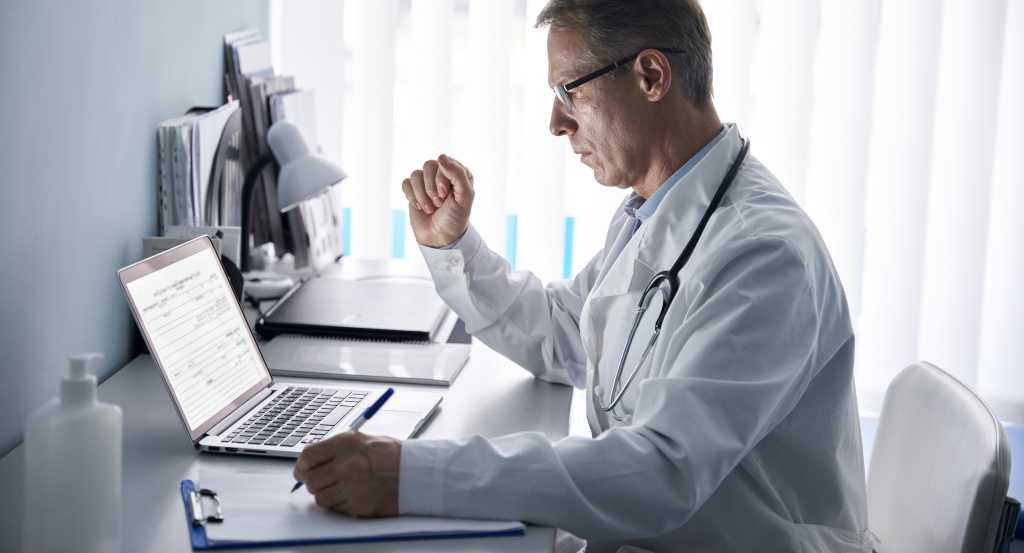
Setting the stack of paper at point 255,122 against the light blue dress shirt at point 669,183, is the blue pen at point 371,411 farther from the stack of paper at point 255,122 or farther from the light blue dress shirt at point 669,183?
the stack of paper at point 255,122

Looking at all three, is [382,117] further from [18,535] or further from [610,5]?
[18,535]

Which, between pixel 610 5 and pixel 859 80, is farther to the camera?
pixel 859 80

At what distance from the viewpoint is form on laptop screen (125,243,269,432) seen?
3.77ft

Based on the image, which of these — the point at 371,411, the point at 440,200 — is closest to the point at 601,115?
the point at 440,200

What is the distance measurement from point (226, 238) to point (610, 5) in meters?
0.76

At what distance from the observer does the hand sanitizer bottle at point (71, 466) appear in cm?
79

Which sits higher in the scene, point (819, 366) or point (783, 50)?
point (783, 50)

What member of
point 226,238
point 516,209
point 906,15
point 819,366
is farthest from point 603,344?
point 906,15

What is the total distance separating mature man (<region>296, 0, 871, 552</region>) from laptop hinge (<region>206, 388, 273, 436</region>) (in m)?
0.27

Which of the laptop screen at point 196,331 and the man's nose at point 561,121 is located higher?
the man's nose at point 561,121

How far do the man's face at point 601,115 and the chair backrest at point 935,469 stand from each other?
1.70ft

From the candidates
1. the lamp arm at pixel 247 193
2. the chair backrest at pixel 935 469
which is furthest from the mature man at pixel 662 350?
the lamp arm at pixel 247 193

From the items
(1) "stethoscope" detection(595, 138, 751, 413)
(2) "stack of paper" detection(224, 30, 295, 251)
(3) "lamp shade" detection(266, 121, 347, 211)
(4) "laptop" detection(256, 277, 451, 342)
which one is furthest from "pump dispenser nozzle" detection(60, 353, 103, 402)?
(2) "stack of paper" detection(224, 30, 295, 251)

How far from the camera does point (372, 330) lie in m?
1.72
